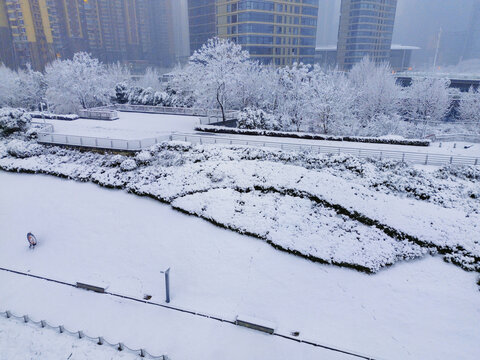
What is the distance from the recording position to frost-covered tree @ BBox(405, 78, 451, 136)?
48344 mm

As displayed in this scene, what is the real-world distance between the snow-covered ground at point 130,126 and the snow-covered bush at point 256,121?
5.81 meters

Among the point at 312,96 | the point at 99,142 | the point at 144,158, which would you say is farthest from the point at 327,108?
the point at 99,142

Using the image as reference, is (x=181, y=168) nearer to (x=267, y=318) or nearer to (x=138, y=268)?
(x=138, y=268)

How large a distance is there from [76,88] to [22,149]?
19.4m

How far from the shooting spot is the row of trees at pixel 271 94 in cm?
3766

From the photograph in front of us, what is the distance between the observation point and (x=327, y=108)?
35906 millimetres

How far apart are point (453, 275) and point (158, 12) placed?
153 metres

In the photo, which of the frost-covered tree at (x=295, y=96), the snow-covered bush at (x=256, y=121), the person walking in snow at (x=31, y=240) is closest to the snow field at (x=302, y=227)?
the person walking in snow at (x=31, y=240)

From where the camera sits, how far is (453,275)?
637 inches

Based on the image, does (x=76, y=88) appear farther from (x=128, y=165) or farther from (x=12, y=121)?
(x=128, y=165)

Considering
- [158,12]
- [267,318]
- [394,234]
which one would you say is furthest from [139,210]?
[158,12]

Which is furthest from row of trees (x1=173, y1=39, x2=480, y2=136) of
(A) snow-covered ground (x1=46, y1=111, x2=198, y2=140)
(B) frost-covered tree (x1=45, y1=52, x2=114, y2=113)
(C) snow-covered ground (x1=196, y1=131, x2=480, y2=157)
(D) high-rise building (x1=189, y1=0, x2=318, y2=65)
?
(D) high-rise building (x1=189, y1=0, x2=318, y2=65)

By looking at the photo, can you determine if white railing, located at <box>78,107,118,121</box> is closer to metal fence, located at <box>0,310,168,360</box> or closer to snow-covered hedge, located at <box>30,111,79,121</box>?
snow-covered hedge, located at <box>30,111,79,121</box>

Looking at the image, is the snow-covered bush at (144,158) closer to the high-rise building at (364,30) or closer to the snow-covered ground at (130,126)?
the snow-covered ground at (130,126)
